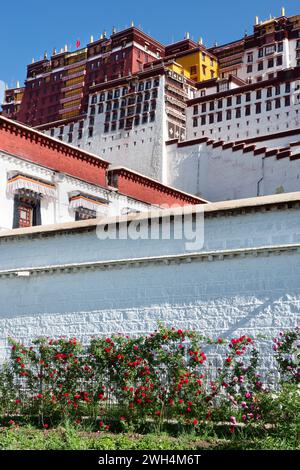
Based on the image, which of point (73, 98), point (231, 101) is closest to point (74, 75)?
point (73, 98)

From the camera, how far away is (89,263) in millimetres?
10156

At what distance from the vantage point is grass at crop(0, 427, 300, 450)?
6430mm

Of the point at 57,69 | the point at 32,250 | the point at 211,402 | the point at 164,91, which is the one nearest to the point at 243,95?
the point at 164,91

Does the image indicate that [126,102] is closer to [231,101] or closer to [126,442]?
[231,101]

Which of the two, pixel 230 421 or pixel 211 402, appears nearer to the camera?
pixel 230 421

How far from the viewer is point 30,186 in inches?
661

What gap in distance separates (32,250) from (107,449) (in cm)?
526

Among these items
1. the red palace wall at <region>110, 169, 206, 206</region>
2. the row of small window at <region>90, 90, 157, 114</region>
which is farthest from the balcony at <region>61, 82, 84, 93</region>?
the red palace wall at <region>110, 169, 206, 206</region>

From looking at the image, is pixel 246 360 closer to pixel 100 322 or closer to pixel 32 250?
pixel 100 322

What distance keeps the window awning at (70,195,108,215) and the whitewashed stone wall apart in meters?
6.88

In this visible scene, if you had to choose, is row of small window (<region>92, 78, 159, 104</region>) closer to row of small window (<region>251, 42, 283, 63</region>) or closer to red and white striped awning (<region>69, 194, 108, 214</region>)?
row of small window (<region>251, 42, 283, 63</region>)

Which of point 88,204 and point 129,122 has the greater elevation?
point 129,122

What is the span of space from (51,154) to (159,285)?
31.6 feet
